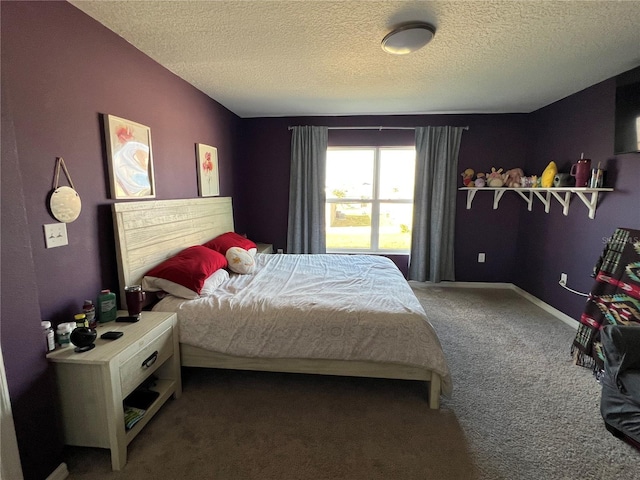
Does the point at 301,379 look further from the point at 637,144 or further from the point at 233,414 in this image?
the point at 637,144

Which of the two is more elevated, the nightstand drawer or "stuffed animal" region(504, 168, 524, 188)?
"stuffed animal" region(504, 168, 524, 188)

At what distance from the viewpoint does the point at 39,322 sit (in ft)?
4.29

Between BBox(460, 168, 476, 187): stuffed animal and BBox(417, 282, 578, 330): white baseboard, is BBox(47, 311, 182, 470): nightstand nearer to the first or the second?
BBox(417, 282, 578, 330): white baseboard

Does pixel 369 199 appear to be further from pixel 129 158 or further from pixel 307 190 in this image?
pixel 129 158

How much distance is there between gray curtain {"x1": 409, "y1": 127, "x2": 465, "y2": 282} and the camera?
390 cm

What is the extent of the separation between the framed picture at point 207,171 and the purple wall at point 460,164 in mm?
721

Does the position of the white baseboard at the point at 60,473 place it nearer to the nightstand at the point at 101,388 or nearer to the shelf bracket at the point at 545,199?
the nightstand at the point at 101,388

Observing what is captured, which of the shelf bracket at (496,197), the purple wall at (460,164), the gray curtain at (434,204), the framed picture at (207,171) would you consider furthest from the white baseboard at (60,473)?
the shelf bracket at (496,197)

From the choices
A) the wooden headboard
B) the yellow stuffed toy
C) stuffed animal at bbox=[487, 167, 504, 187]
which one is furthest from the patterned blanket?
the wooden headboard

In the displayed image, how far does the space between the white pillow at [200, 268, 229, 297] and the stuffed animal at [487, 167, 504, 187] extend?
11.3 ft

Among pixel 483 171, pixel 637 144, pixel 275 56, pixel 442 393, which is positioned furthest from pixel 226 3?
pixel 483 171

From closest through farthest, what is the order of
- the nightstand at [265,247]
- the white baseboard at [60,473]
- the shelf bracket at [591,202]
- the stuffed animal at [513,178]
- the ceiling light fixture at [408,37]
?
the white baseboard at [60,473], the ceiling light fixture at [408,37], the shelf bracket at [591,202], the stuffed animal at [513,178], the nightstand at [265,247]

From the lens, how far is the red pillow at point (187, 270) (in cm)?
209

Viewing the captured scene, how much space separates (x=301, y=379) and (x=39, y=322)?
1.53 m
